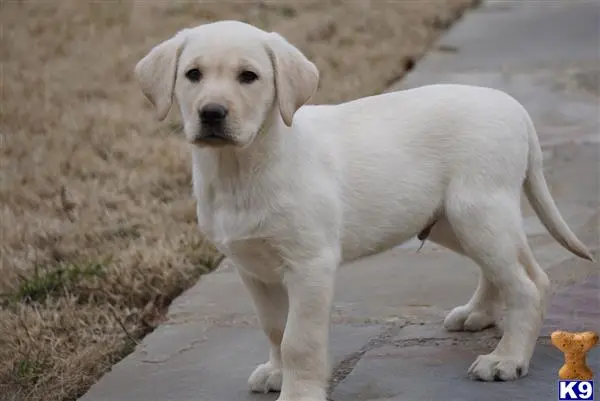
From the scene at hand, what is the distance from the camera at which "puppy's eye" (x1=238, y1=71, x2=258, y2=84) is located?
10.1ft

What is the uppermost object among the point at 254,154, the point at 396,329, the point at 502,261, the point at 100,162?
the point at 254,154

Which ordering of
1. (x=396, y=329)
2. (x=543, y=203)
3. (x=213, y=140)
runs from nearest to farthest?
(x=213, y=140)
(x=543, y=203)
(x=396, y=329)

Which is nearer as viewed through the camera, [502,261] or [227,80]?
[227,80]

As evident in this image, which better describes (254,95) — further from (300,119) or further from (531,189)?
(531,189)

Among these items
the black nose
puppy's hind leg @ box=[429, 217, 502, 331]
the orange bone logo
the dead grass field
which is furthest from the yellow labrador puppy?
the dead grass field

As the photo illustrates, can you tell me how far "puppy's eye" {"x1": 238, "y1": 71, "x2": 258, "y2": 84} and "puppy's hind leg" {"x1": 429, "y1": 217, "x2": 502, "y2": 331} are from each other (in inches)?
40.4

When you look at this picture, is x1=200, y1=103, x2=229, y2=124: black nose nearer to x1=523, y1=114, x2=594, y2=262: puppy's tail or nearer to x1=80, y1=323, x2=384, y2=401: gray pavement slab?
x1=80, y1=323, x2=384, y2=401: gray pavement slab

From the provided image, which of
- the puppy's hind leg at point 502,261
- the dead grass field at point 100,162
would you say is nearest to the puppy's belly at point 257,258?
the puppy's hind leg at point 502,261

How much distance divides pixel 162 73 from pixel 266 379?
0.97 metres

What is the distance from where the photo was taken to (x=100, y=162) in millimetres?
6031

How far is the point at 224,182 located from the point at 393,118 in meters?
0.59

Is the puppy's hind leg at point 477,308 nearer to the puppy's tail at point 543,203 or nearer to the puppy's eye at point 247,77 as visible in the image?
the puppy's tail at point 543,203

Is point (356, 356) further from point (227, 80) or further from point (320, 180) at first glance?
point (227, 80)

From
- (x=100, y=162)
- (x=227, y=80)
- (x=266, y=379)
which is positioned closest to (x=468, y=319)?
(x=266, y=379)
